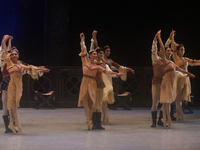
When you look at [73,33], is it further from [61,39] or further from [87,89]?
[87,89]

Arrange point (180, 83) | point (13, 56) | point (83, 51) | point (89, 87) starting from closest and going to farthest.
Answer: point (13, 56) < point (89, 87) < point (83, 51) < point (180, 83)

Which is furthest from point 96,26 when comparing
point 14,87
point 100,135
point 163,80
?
point 100,135

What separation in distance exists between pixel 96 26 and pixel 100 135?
5.38 m

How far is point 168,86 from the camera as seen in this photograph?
5.90 m

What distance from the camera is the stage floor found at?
4.55 metres

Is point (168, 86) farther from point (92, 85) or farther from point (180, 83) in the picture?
point (92, 85)

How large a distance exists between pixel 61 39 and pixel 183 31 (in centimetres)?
324

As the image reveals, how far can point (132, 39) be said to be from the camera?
1027 centimetres

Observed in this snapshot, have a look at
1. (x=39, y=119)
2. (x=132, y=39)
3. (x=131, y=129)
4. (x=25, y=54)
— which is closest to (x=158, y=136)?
(x=131, y=129)

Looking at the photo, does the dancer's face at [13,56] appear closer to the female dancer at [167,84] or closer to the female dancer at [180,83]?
the female dancer at [167,84]

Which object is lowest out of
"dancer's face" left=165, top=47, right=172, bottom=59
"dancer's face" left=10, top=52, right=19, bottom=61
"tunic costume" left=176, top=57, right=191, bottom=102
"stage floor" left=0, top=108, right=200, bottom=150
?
"stage floor" left=0, top=108, right=200, bottom=150

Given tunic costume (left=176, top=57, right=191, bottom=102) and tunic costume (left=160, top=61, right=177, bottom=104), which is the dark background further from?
tunic costume (left=160, top=61, right=177, bottom=104)

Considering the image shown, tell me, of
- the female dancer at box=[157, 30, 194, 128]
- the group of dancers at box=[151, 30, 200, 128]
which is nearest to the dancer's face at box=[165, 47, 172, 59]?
the group of dancers at box=[151, 30, 200, 128]

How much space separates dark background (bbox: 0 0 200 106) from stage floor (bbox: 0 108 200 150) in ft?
10.1
